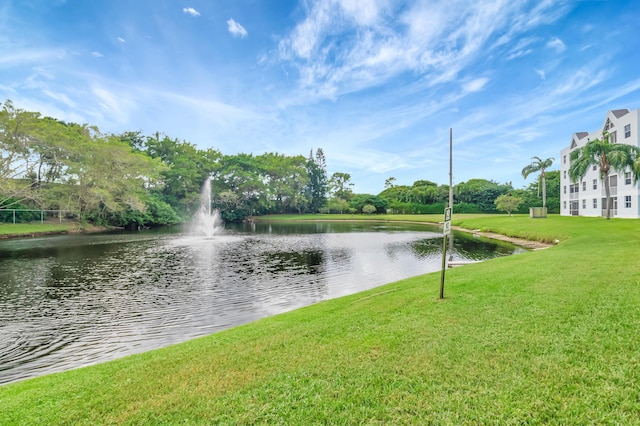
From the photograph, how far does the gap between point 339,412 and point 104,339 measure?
6902mm

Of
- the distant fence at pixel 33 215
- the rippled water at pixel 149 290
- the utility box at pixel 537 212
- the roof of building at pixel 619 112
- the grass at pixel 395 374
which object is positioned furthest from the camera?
the utility box at pixel 537 212

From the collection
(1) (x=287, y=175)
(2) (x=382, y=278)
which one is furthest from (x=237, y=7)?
(1) (x=287, y=175)

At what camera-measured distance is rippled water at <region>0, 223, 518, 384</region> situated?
7108 millimetres

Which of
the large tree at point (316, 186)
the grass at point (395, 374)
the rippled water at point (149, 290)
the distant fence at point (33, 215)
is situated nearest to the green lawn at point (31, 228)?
the distant fence at point (33, 215)

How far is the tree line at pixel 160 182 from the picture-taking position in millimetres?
33438

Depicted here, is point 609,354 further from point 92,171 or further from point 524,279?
point 92,171

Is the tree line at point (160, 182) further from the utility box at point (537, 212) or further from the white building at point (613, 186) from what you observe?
the utility box at point (537, 212)

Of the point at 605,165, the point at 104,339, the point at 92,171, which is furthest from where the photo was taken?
the point at 92,171

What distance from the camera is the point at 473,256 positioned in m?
18.3

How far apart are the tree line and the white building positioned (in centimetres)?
2734

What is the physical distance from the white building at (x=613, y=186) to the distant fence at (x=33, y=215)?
2343 inches

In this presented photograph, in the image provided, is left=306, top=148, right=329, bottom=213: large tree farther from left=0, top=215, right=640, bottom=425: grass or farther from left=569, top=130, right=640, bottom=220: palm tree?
left=0, top=215, right=640, bottom=425: grass

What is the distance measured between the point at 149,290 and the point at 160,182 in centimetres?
4412

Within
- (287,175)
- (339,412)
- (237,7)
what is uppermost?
(237,7)
